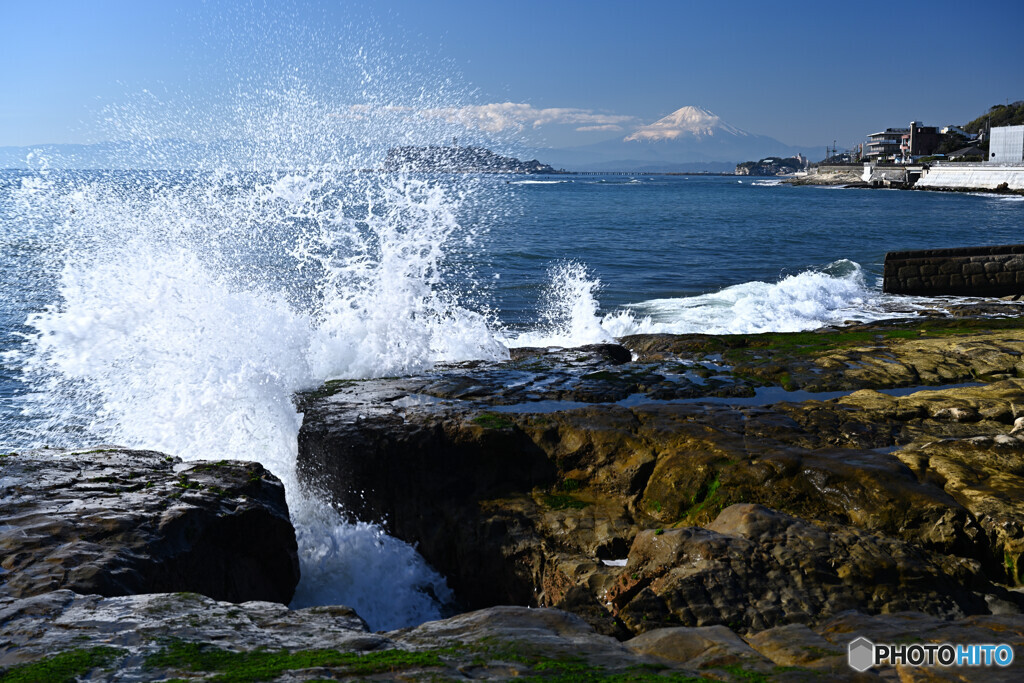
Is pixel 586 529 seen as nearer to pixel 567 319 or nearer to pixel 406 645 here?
pixel 406 645

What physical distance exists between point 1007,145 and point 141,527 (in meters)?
96.7

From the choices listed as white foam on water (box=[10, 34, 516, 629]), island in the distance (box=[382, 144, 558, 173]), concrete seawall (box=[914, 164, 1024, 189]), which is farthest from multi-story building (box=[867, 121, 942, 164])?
white foam on water (box=[10, 34, 516, 629])

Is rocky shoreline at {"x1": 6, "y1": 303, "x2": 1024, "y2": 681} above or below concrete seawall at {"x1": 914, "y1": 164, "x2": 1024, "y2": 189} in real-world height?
below

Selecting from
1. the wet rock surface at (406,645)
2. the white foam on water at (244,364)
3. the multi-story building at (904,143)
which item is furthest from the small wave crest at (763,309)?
the multi-story building at (904,143)

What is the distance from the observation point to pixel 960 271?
19.5 m

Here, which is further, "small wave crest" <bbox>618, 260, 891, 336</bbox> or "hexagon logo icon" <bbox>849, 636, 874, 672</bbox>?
"small wave crest" <bbox>618, 260, 891, 336</bbox>

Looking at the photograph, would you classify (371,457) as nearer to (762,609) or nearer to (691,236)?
(762,609)

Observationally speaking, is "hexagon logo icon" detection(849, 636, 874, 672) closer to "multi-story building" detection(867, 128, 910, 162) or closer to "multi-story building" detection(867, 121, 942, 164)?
"multi-story building" detection(867, 121, 942, 164)

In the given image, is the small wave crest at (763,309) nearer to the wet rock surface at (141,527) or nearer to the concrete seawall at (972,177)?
the wet rock surface at (141,527)

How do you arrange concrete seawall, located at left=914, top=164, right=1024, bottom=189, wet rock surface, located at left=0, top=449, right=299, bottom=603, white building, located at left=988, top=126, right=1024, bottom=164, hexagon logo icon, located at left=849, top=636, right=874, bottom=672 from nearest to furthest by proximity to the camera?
hexagon logo icon, located at left=849, top=636, right=874, bottom=672 < wet rock surface, located at left=0, top=449, right=299, bottom=603 < concrete seawall, located at left=914, top=164, right=1024, bottom=189 < white building, located at left=988, top=126, right=1024, bottom=164

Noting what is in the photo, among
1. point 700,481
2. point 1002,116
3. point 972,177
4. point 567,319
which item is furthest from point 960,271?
point 1002,116

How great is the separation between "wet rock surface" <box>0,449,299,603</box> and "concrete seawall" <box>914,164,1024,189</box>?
85319 mm

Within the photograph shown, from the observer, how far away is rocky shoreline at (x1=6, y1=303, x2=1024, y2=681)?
3.46 m

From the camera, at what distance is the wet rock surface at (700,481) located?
4637 mm
